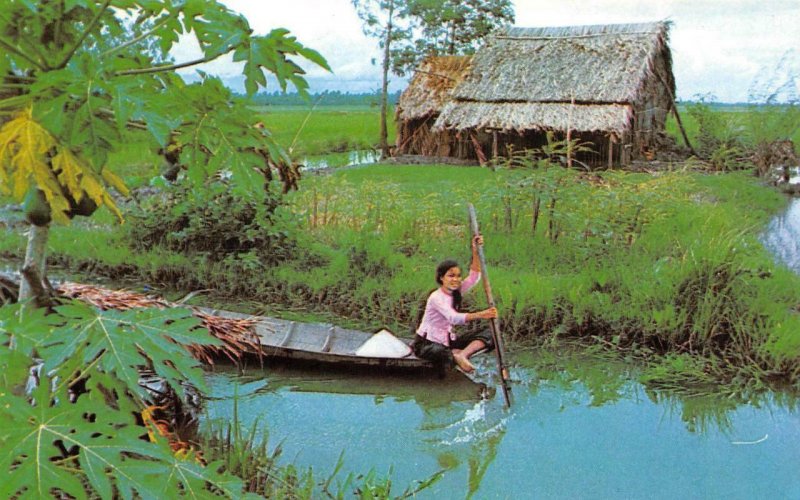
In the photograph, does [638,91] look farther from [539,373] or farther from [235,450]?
[235,450]

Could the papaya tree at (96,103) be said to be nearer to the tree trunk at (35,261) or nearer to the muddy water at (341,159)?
the tree trunk at (35,261)

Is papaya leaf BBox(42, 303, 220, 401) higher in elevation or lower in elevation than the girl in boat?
higher

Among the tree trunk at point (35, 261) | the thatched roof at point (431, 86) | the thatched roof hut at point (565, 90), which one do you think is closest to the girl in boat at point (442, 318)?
the tree trunk at point (35, 261)

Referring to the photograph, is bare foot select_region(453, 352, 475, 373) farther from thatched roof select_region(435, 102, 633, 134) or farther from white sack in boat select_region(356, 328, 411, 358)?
thatched roof select_region(435, 102, 633, 134)

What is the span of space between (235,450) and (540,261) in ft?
14.3

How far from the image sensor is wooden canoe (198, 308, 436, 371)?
5.19m

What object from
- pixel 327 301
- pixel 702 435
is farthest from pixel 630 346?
pixel 327 301

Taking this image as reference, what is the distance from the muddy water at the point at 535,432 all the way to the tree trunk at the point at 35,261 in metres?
2.54

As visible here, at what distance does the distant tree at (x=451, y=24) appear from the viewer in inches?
789

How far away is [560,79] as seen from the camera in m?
15.3

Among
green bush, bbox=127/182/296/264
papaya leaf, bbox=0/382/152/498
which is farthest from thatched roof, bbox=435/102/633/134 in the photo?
papaya leaf, bbox=0/382/152/498

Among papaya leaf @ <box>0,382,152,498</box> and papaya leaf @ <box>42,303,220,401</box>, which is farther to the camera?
papaya leaf @ <box>42,303,220,401</box>

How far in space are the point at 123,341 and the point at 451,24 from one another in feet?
67.7

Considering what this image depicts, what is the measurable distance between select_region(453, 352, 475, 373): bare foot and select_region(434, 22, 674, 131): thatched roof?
9.62 metres
